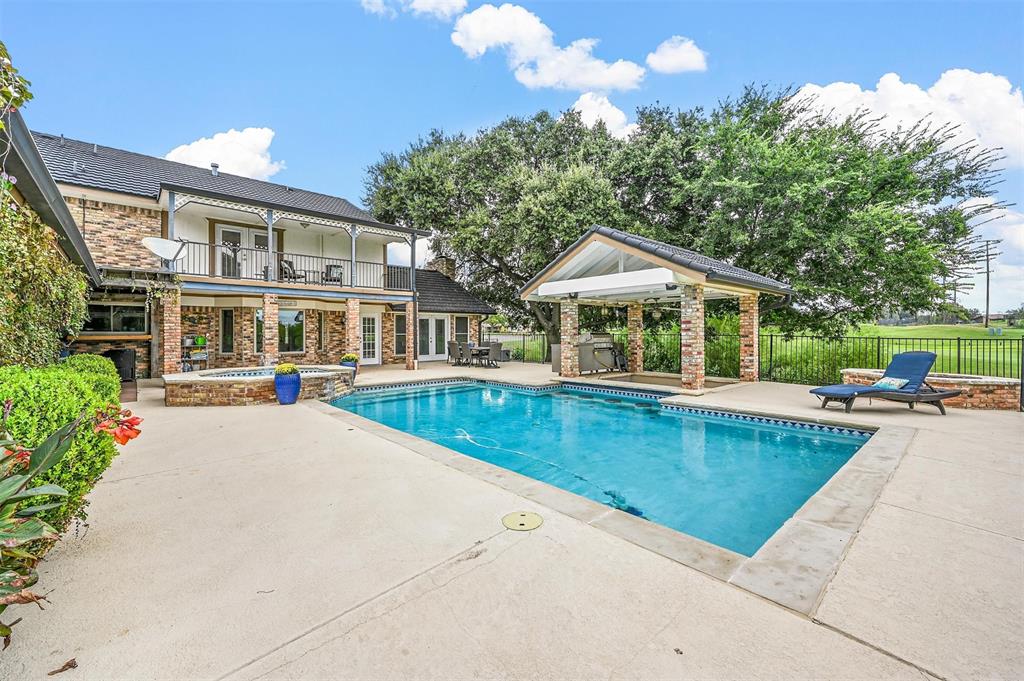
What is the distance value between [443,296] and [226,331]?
8303 millimetres

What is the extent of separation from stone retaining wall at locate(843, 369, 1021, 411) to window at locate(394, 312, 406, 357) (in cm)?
1651

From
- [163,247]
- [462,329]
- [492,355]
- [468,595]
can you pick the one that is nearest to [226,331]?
[163,247]

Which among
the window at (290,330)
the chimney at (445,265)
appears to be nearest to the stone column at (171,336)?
the window at (290,330)

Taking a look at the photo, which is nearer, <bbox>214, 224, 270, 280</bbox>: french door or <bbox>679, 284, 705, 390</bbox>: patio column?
<bbox>679, 284, 705, 390</bbox>: patio column

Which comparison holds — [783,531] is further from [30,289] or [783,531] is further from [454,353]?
[454,353]

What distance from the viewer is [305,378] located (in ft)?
32.4

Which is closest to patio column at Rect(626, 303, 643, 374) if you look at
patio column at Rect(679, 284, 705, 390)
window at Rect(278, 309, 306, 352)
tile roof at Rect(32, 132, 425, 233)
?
patio column at Rect(679, 284, 705, 390)

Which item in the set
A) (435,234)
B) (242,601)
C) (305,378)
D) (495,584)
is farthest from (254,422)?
(435,234)

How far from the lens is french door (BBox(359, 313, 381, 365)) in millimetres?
17953

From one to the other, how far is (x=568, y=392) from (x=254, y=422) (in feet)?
24.8

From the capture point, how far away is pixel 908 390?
734 centimetres

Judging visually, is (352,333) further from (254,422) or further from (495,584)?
(495,584)

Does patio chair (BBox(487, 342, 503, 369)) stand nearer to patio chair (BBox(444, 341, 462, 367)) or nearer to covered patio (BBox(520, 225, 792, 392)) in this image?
patio chair (BBox(444, 341, 462, 367))

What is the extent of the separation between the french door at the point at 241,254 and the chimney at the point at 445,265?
803 centimetres
